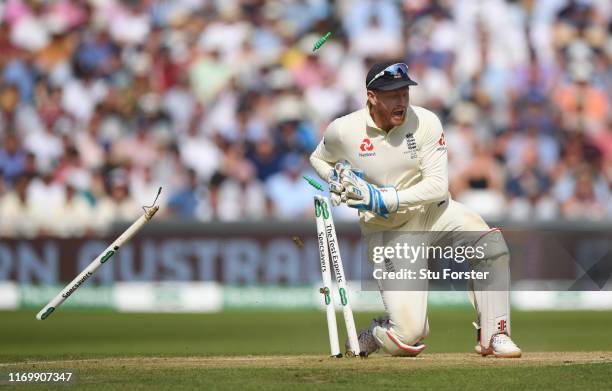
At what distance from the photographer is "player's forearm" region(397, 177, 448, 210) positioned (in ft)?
28.4

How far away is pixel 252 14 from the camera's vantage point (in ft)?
63.4

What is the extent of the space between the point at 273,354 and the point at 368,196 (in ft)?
7.97

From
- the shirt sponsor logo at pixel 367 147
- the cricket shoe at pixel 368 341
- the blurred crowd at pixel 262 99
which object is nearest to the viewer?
the shirt sponsor logo at pixel 367 147

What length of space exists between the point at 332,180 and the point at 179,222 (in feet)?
26.2

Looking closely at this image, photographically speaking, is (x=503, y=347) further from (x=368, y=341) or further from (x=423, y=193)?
(x=423, y=193)

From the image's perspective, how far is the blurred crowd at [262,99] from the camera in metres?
17.1

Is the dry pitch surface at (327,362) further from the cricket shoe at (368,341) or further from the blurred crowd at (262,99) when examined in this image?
the blurred crowd at (262,99)

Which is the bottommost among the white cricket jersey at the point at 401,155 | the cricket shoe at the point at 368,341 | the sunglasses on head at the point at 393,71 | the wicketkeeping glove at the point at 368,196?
the cricket shoe at the point at 368,341

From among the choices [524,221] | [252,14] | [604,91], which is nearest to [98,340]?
[524,221]

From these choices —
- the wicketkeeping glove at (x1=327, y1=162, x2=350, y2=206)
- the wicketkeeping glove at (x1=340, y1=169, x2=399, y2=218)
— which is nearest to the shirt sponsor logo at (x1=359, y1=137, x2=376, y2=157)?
the wicketkeeping glove at (x1=327, y1=162, x2=350, y2=206)

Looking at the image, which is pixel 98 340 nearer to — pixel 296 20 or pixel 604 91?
pixel 296 20

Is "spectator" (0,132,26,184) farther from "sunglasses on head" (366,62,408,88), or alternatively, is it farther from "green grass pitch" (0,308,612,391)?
"sunglasses on head" (366,62,408,88)

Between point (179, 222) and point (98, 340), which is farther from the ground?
point (179, 222)

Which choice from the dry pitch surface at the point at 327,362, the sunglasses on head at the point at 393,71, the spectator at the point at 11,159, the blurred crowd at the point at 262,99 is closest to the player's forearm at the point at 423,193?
the sunglasses on head at the point at 393,71
